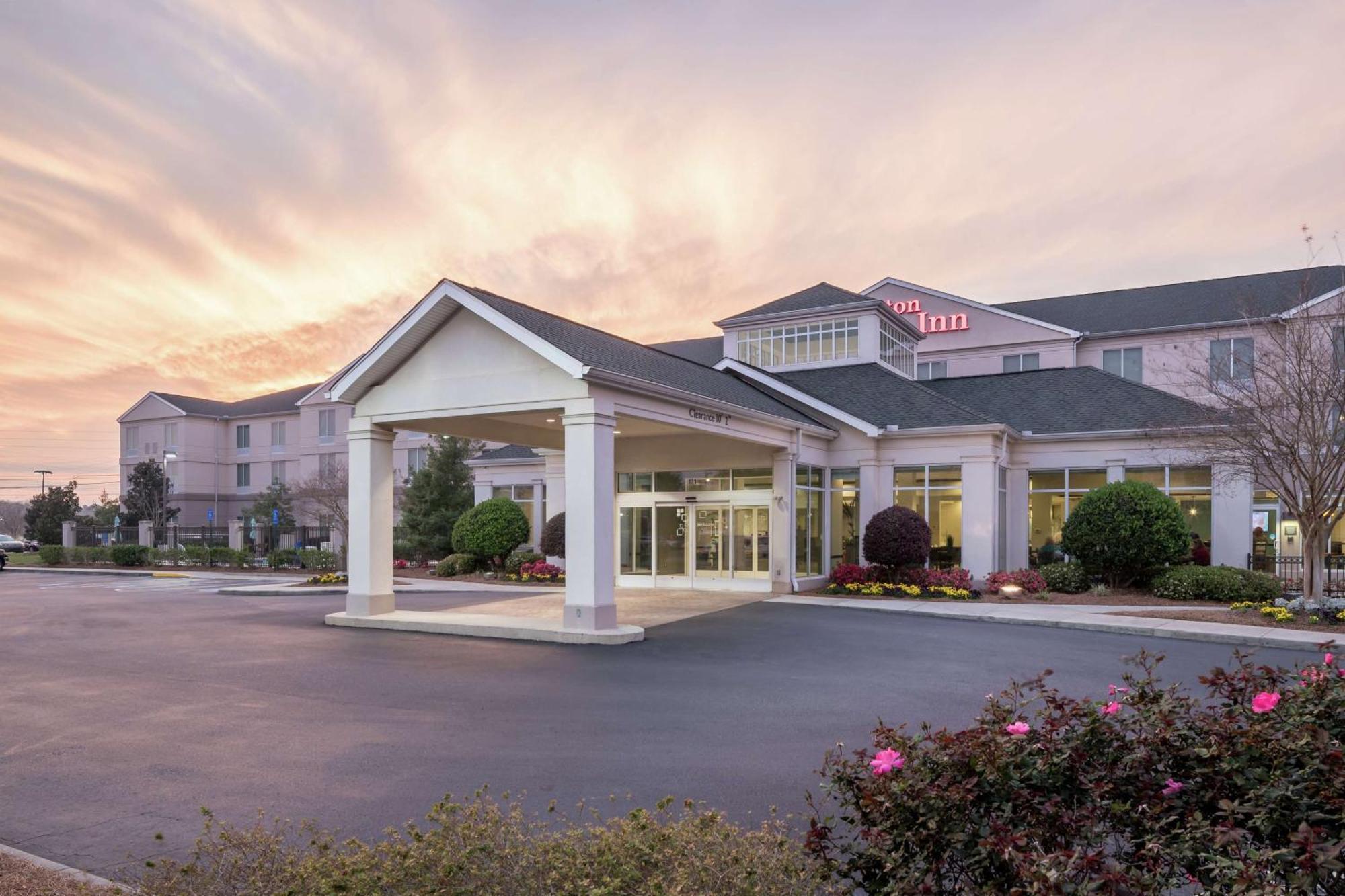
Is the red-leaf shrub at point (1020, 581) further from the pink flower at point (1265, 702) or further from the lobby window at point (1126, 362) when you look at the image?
the pink flower at point (1265, 702)

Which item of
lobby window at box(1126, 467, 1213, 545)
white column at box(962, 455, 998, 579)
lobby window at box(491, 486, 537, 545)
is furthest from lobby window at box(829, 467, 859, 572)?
lobby window at box(491, 486, 537, 545)

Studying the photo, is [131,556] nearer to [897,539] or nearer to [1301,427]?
[897,539]

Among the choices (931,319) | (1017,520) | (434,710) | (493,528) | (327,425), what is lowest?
(434,710)

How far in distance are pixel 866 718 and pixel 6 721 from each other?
9.36 m

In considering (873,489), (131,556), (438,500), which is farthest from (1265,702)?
(131,556)

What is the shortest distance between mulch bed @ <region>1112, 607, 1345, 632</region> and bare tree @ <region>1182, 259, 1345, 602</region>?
4.39 ft

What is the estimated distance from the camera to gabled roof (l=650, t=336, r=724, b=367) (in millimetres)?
49875

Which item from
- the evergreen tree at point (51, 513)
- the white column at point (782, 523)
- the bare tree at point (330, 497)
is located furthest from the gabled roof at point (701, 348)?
the evergreen tree at point (51, 513)

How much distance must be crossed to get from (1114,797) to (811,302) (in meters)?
27.8

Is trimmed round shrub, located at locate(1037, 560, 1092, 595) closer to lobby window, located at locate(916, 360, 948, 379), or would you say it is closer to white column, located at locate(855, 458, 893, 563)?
white column, located at locate(855, 458, 893, 563)

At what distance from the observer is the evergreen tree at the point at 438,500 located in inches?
1368

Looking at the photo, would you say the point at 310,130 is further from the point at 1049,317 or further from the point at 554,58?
the point at 1049,317

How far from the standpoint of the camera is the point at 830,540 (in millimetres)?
24719

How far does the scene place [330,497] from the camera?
40.6 meters
